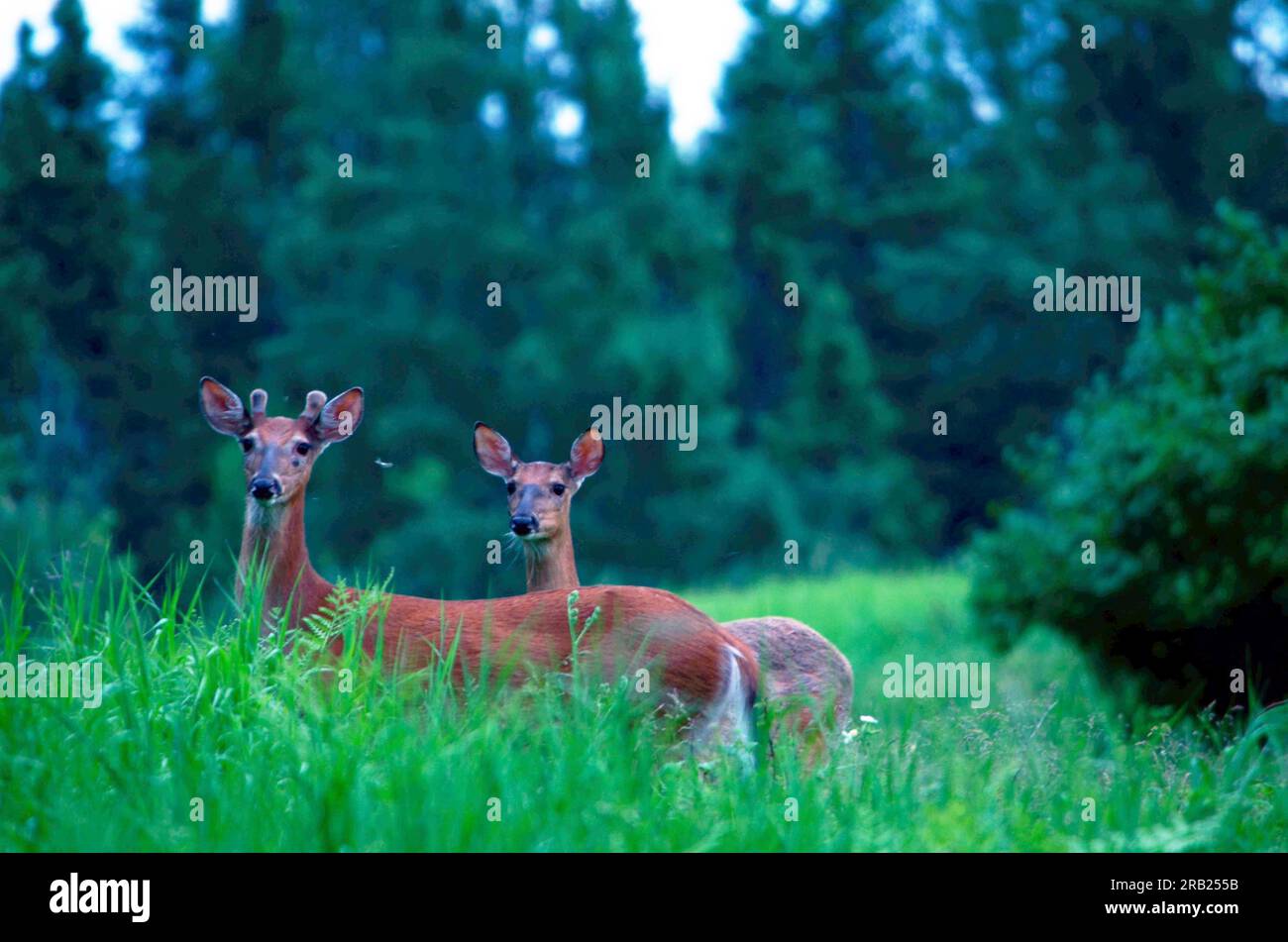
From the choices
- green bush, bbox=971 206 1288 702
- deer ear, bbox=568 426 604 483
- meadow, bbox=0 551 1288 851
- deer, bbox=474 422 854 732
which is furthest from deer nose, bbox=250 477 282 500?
green bush, bbox=971 206 1288 702

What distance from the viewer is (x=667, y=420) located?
24.0 meters

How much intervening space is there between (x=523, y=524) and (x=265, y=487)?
155 cm

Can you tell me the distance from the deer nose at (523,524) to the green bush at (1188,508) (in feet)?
12.3

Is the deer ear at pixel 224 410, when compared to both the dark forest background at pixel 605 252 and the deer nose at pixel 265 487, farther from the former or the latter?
the dark forest background at pixel 605 252

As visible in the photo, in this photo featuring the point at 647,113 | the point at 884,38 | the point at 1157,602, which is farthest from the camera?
the point at 884,38

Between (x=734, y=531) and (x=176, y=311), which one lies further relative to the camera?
(x=734, y=531)

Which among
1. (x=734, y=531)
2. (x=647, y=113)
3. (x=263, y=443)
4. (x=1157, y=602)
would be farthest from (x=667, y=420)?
(x=263, y=443)

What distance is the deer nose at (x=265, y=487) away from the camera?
579 cm

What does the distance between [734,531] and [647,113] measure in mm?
6840

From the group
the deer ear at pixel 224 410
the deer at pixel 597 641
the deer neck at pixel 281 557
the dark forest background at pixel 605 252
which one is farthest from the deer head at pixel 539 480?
the dark forest background at pixel 605 252

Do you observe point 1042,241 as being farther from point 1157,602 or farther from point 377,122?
point 1157,602

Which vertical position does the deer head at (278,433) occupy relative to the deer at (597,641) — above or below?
above

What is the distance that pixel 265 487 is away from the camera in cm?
579
